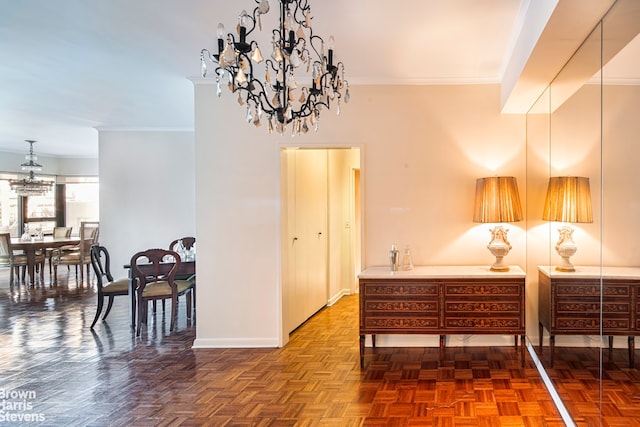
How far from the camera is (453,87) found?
417 centimetres

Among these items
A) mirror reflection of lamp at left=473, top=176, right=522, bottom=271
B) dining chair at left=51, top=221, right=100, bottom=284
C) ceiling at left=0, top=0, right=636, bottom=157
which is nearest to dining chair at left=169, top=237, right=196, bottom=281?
ceiling at left=0, top=0, right=636, bottom=157

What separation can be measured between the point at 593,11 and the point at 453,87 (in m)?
2.14

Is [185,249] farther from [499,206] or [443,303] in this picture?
[499,206]

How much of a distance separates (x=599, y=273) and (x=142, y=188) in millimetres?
6395

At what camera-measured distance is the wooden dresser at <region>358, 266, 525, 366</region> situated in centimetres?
360

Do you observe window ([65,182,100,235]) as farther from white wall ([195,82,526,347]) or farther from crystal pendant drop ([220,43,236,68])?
crystal pendant drop ([220,43,236,68])

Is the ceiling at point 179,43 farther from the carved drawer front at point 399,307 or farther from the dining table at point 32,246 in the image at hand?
the dining table at point 32,246

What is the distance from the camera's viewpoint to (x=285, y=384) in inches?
129

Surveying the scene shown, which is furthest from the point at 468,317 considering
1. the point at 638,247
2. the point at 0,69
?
the point at 0,69

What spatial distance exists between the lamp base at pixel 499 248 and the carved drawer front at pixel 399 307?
2.16 feet

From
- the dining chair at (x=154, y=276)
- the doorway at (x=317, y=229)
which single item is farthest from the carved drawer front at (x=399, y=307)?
the dining chair at (x=154, y=276)

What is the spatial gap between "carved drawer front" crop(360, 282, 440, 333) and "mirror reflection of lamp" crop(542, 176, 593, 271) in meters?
1.13

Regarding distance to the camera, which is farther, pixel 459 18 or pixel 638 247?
pixel 459 18

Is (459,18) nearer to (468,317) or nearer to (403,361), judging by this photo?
(468,317)
